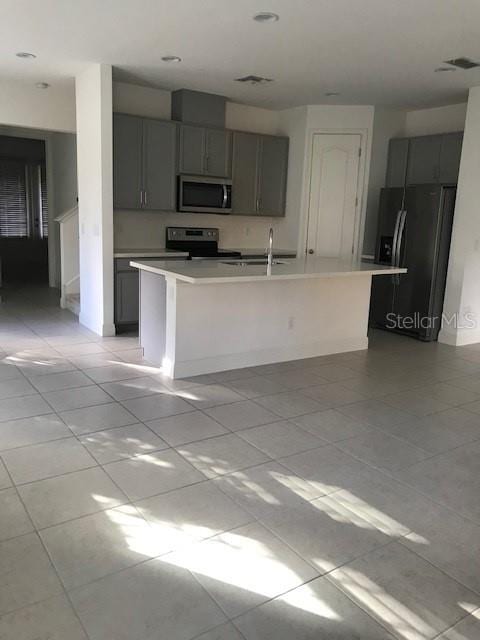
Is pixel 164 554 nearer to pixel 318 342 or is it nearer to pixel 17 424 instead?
pixel 17 424

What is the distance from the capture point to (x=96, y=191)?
17.5 feet

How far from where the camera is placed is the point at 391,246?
612 cm

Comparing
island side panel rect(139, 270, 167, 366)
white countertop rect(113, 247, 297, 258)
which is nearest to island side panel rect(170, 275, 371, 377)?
island side panel rect(139, 270, 167, 366)

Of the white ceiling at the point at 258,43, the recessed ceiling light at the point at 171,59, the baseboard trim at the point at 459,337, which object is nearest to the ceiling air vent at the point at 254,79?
the white ceiling at the point at 258,43

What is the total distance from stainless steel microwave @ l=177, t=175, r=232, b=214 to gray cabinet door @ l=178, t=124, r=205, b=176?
0.13 metres

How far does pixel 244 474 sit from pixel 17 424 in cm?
151

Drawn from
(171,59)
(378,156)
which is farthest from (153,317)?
(378,156)

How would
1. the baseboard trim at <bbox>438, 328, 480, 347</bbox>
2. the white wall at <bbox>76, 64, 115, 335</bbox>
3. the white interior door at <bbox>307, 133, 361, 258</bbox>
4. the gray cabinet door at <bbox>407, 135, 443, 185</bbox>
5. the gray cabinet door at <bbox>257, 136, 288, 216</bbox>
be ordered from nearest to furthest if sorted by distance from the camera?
the white wall at <bbox>76, 64, 115, 335</bbox> < the baseboard trim at <bbox>438, 328, 480, 347</bbox> < the gray cabinet door at <bbox>407, 135, 443, 185</bbox> < the white interior door at <bbox>307, 133, 361, 258</bbox> < the gray cabinet door at <bbox>257, 136, 288, 216</bbox>

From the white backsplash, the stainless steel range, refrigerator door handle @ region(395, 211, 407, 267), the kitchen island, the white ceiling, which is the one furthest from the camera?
the stainless steel range

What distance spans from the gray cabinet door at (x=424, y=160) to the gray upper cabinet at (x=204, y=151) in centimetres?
221

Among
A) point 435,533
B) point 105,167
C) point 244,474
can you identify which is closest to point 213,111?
point 105,167

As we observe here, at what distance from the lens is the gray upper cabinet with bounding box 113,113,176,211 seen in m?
5.63

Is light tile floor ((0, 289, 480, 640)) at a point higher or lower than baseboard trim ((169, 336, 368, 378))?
lower

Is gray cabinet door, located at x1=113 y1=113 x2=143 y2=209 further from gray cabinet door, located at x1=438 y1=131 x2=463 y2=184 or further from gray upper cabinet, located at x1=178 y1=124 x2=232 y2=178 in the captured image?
gray cabinet door, located at x1=438 y1=131 x2=463 y2=184
